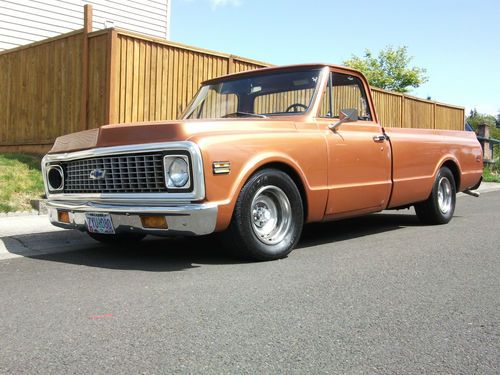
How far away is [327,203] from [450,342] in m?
2.65

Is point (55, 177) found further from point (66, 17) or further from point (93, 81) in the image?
point (66, 17)

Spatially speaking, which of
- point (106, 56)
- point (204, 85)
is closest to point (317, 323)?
point (204, 85)

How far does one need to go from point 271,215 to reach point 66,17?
476 inches

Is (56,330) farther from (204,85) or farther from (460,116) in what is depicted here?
(460,116)

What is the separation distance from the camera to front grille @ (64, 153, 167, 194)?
4.43 meters

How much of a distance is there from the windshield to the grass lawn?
9.80 feet

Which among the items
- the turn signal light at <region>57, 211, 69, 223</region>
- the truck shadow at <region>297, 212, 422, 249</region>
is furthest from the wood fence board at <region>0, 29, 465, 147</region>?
the turn signal light at <region>57, 211, 69, 223</region>

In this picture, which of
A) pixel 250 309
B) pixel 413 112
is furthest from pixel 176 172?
pixel 413 112

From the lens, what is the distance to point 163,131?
4.40 metres

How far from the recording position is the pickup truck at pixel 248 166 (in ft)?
14.2

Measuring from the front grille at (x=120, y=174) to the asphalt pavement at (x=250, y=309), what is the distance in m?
0.69

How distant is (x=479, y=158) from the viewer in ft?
27.1

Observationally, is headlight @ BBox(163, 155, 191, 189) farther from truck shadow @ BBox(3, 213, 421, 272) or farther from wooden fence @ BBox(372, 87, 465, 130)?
wooden fence @ BBox(372, 87, 465, 130)

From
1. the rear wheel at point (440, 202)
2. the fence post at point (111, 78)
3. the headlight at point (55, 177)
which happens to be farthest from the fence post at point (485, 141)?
the headlight at point (55, 177)
